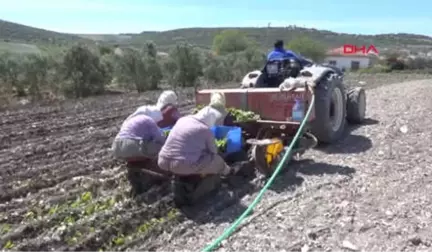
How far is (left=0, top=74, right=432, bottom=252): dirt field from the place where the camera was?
15.3 ft

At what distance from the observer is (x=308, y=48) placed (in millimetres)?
54250

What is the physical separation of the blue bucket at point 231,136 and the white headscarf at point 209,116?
396mm

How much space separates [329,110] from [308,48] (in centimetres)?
4805

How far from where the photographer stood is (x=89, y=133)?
34.4ft

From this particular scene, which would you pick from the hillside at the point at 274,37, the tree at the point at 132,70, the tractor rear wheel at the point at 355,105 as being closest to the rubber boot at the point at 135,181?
the tractor rear wheel at the point at 355,105

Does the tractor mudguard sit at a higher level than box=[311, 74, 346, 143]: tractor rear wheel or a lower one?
higher

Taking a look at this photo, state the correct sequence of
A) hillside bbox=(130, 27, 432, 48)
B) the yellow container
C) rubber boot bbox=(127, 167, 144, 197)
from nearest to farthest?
rubber boot bbox=(127, 167, 144, 197), the yellow container, hillside bbox=(130, 27, 432, 48)

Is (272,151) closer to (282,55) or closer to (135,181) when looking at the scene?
(135,181)

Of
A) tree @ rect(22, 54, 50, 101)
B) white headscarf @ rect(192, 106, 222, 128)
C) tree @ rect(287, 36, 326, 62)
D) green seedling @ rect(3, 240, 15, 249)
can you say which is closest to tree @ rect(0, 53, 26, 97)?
tree @ rect(22, 54, 50, 101)

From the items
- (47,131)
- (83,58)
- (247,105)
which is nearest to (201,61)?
(83,58)

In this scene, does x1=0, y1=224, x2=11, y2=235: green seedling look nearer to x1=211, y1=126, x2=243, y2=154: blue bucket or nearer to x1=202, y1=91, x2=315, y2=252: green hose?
x1=202, y1=91, x2=315, y2=252: green hose

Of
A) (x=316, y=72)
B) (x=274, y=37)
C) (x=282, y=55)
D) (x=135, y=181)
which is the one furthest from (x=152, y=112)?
(x=274, y=37)

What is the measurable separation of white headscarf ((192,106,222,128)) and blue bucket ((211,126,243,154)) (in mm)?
396

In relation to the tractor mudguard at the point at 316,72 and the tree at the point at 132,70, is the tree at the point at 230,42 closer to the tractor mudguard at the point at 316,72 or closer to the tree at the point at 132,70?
the tree at the point at 132,70
